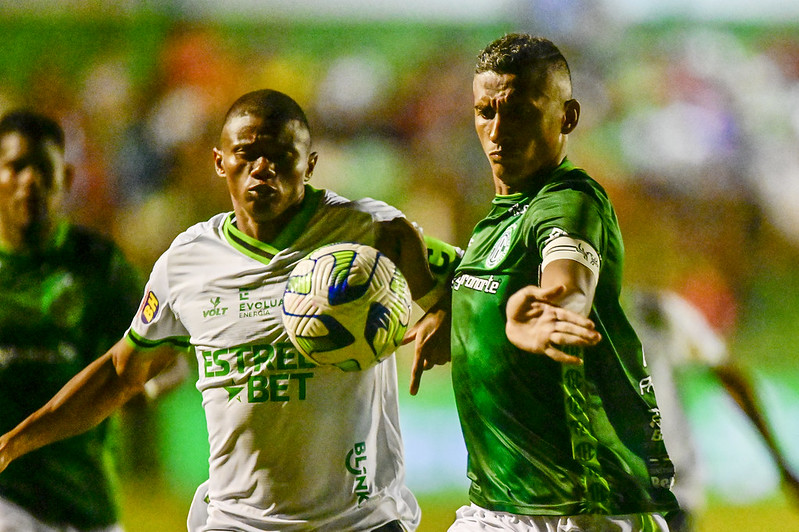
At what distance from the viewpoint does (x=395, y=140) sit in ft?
16.6

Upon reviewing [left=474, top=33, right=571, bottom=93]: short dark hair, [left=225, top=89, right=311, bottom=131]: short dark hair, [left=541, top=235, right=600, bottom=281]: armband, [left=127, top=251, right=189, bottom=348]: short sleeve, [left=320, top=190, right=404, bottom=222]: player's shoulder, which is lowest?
[left=127, top=251, right=189, bottom=348]: short sleeve

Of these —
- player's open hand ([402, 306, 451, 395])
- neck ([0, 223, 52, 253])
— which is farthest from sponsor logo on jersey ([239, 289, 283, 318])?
neck ([0, 223, 52, 253])

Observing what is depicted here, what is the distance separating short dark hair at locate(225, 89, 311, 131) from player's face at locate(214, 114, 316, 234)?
0.02 m

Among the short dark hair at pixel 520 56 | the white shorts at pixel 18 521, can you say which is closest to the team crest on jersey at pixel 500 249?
the short dark hair at pixel 520 56

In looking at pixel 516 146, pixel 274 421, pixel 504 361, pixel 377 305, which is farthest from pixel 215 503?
pixel 516 146

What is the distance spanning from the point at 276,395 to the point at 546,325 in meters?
1.10

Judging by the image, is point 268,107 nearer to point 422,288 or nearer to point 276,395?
point 422,288

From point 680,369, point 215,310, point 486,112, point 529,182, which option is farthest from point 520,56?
point 680,369

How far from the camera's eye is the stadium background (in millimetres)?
4758

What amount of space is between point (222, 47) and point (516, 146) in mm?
2631

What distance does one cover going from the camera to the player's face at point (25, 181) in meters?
3.86

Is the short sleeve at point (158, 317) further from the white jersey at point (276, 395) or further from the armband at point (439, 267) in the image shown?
the armband at point (439, 267)

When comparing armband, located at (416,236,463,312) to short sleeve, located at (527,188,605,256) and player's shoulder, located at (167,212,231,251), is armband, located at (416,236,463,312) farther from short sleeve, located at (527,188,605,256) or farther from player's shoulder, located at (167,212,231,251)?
player's shoulder, located at (167,212,231,251)

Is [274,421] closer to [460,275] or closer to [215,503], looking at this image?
[215,503]
